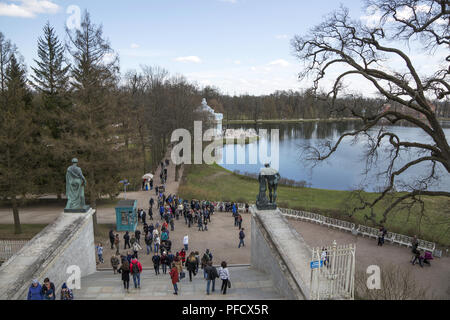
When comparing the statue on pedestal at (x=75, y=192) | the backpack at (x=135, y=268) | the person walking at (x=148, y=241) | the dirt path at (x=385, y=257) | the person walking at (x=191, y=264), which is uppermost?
the statue on pedestal at (x=75, y=192)

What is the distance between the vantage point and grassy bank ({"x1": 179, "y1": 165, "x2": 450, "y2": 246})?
1946cm

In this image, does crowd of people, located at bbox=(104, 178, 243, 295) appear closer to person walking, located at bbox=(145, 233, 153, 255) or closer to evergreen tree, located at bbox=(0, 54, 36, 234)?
person walking, located at bbox=(145, 233, 153, 255)

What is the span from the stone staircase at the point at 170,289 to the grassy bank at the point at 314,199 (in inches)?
291

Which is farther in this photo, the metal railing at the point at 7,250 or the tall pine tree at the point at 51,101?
the tall pine tree at the point at 51,101

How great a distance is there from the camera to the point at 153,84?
153 ft

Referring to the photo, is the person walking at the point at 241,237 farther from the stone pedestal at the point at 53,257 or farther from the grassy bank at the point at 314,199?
the stone pedestal at the point at 53,257

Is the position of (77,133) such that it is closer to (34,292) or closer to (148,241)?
(148,241)

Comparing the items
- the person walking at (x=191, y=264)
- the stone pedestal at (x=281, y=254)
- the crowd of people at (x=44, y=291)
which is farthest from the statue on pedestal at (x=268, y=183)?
the crowd of people at (x=44, y=291)

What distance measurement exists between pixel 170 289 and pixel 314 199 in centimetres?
2011

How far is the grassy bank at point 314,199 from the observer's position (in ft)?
63.8

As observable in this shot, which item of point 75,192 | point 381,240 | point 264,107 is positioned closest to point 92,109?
point 75,192

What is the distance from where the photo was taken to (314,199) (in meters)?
27.7
